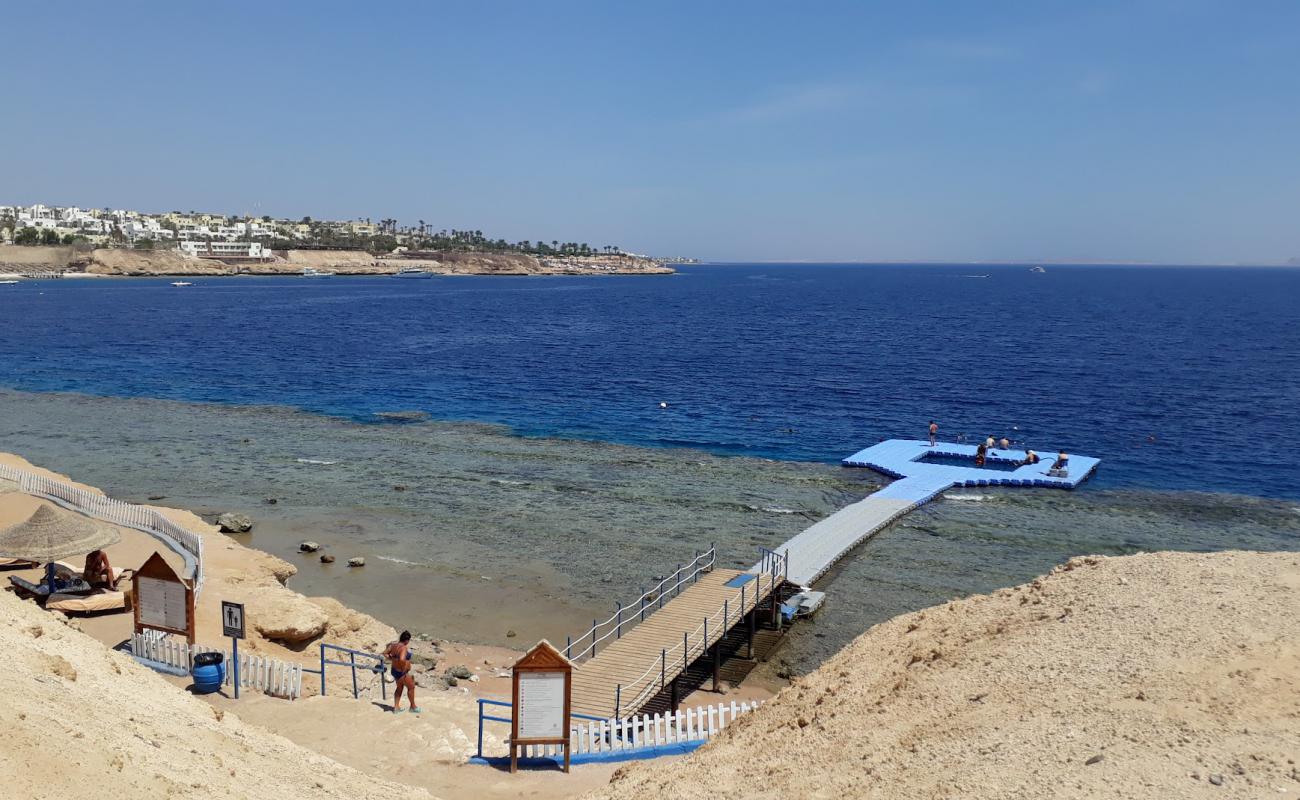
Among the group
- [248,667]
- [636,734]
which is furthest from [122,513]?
[636,734]

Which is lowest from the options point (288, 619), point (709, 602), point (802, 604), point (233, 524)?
point (802, 604)

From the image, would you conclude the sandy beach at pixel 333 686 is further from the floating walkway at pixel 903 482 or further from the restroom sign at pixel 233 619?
the floating walkway at pixel 903 482

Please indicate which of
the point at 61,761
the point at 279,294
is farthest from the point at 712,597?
the point at 279,294

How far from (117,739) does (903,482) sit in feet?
118

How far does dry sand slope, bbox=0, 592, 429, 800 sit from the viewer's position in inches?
357

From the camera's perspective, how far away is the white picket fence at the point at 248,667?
1625 cm

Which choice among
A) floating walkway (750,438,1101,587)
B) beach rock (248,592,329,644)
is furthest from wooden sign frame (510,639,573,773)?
floating walkway (750,438,1101,587)

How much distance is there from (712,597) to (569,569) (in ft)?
22.8

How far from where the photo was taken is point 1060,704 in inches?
414

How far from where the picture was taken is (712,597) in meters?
24.6

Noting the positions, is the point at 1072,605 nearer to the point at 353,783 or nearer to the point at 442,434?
the point at 353,783

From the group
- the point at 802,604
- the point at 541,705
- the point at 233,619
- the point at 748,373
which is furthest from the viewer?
the point at 748,373

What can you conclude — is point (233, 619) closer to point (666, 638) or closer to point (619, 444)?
point (666, 638)

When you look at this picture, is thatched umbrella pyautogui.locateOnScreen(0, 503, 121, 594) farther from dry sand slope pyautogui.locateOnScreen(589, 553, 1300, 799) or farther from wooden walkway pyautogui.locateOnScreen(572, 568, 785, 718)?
dry sand slope pyautogui.locateOnScreen(589, 553, 1300, 799)
